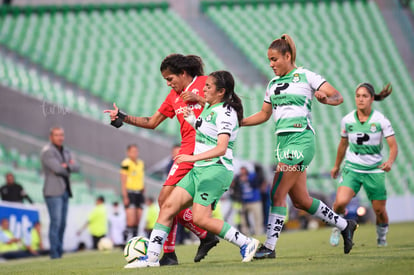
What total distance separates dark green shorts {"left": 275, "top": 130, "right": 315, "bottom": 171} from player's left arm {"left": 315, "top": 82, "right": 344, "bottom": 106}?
0.49 m

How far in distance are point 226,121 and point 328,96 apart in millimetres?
1066

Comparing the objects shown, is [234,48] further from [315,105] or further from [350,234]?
[350,234]

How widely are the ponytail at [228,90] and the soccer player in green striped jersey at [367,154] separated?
8.93ft

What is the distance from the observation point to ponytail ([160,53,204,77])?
7.43 meters

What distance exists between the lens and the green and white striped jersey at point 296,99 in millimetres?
7438

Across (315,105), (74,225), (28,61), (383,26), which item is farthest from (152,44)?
(74,225)

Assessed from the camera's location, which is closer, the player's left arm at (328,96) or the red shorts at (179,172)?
the player's left arm at (328,96)

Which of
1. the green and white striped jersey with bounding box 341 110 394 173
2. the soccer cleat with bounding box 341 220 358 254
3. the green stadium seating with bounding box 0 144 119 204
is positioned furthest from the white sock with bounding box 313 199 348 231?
the green stadium seating with bounding box 0 144 119 204

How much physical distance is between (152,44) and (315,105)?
21.7 ft

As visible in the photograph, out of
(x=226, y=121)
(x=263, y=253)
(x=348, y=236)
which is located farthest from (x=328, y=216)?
(x=226, y=121)

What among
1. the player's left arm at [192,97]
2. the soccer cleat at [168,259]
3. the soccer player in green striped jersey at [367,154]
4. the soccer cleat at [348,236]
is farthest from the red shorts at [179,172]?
the soccer player in green striped jersey at [367,154]

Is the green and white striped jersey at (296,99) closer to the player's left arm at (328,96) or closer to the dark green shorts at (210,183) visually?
the player's left arm at (328,96)

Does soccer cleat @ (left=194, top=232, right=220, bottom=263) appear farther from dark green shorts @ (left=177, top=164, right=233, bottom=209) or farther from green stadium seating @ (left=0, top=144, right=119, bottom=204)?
green stadium seating @ (left=0, top=144, right=119, bottom=204)

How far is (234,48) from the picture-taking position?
97.0ft
